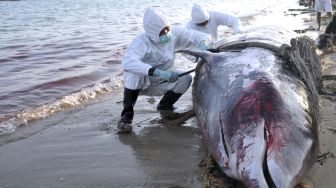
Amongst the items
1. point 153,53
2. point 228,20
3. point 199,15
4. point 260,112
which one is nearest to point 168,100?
point 153,53

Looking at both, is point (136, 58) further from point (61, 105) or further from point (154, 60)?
point (61, 105)

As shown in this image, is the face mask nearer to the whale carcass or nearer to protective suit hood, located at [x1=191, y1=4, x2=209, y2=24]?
the whale carcass

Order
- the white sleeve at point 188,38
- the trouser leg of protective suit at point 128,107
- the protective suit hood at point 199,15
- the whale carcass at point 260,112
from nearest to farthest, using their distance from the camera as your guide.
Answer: the whale carcass at point 260,112 → the trouser leg of protective suit at point 128,107 → the white sleeve at point 188,38 → the protective suit hood at point 199,15

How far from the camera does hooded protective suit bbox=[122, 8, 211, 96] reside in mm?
4922

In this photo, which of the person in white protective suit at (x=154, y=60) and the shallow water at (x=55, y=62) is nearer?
the person in white protective suit at (x=154, y=60)

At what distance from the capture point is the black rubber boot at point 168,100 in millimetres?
5676

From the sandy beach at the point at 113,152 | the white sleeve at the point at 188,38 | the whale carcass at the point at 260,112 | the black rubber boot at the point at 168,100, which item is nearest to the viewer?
the whale carcass at the point at 260,112

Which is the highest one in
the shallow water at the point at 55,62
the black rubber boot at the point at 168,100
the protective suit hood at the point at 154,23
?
the protective suit hood at the point at 154,23

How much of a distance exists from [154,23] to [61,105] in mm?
2363

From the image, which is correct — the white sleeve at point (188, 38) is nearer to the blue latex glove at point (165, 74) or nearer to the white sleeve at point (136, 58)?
the white sleeve at point (136, 58)


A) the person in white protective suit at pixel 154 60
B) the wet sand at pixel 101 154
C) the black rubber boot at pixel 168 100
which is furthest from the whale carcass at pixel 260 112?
the black rubber boot at pixel 168 100

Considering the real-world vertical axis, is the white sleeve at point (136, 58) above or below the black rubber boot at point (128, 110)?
above

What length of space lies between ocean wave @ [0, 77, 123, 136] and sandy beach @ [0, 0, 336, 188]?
172 mm

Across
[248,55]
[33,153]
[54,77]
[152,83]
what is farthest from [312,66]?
[54,77]
